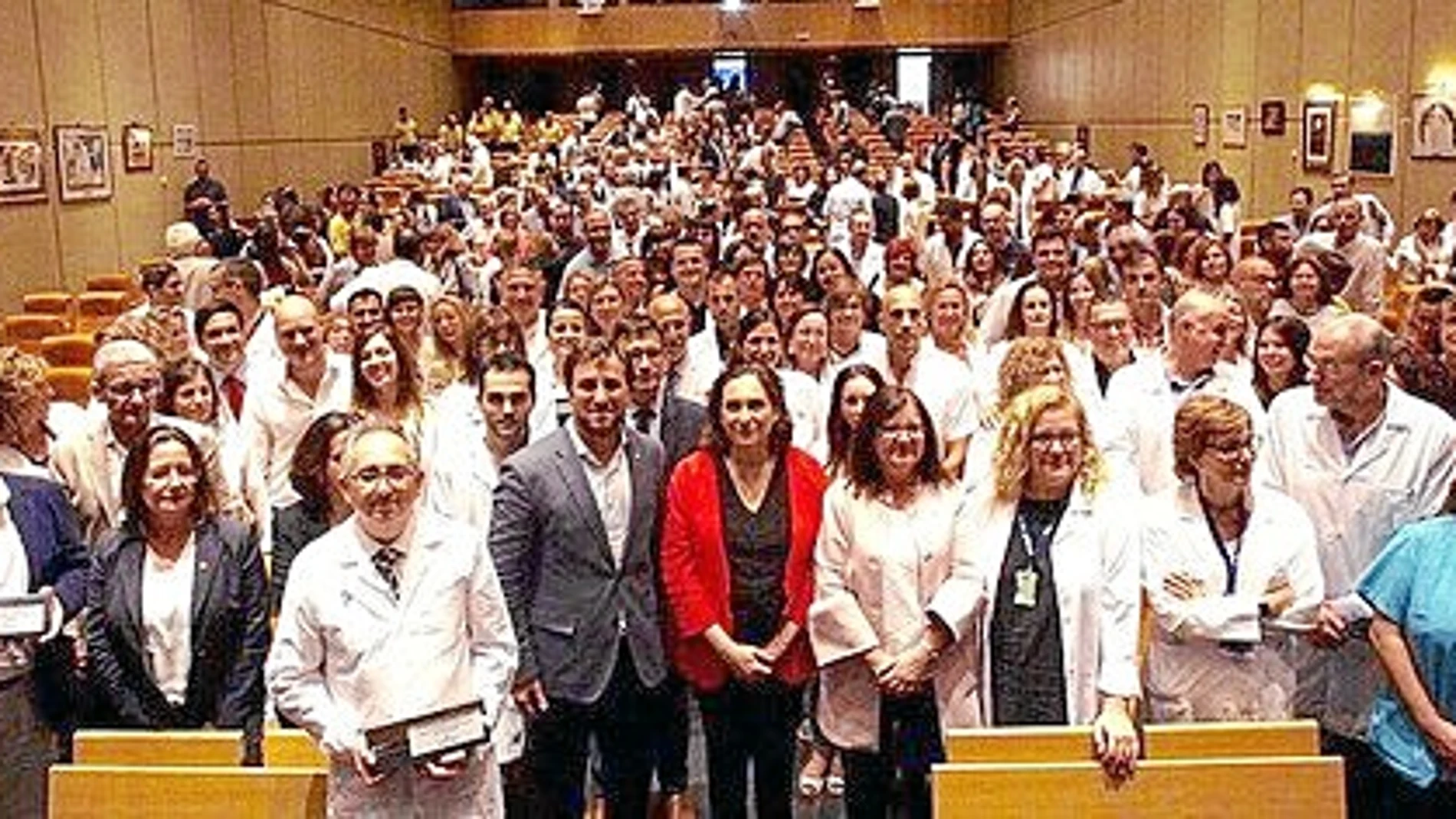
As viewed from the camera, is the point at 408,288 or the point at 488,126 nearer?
the point at 408,288

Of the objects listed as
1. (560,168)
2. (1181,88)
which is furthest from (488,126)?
(1181,88)

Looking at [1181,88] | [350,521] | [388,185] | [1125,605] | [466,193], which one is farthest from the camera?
[1181,88]

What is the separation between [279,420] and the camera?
5.56 m

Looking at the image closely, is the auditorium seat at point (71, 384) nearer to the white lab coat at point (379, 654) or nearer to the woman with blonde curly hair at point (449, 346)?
the woman with blonde curly hair at point (449, 346)

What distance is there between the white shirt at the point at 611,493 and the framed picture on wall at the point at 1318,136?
14.2m

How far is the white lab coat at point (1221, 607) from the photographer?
3887 mm

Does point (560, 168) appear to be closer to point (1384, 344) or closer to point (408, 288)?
point (408, 288)

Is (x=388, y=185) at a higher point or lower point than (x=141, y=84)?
lower

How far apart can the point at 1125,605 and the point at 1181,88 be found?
1854cm

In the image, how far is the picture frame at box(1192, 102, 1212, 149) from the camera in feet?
66.0

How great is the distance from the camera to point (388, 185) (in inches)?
752

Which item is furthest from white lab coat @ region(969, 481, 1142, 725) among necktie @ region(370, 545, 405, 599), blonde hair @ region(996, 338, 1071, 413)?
necktie @ region(370, 545, 405, 599)

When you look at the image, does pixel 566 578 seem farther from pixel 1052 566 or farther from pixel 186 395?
pixel 186 395

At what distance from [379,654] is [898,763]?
161 centimetres
